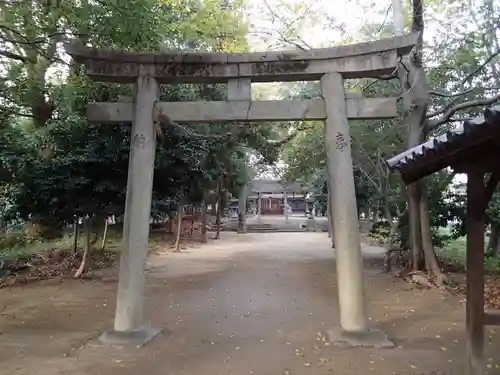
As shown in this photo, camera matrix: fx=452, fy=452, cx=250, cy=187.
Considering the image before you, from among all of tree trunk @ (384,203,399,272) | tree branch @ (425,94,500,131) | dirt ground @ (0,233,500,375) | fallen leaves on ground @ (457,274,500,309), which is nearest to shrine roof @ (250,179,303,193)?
tree trunk @ (384,203,399,272)

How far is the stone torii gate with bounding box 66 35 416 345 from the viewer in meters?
6.73

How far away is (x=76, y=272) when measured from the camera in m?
12.8

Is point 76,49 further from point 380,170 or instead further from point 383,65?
point 380,170

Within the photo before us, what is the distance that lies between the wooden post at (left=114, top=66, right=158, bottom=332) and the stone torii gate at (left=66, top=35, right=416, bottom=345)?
1 cm

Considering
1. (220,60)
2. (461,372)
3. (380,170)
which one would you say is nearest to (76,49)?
(220,60)

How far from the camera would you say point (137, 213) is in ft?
22.7

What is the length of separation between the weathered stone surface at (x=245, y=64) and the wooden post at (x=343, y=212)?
0.28 metres

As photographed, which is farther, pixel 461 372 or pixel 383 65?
pixel 383 65

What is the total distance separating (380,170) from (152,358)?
10582 mm

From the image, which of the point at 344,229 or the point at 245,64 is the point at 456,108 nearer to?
the point at 344,229

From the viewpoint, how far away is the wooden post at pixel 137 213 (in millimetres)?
6762

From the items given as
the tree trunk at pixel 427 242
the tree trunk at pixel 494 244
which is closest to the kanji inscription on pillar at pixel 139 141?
the tree trunk at pixel 427 242

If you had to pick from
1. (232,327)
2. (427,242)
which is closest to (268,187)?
(427,242)

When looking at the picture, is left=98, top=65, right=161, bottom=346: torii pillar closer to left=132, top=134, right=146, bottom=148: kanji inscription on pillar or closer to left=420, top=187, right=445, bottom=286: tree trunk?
left=132, top=134, right=146, bottom=148: kanji inscription on pillar
